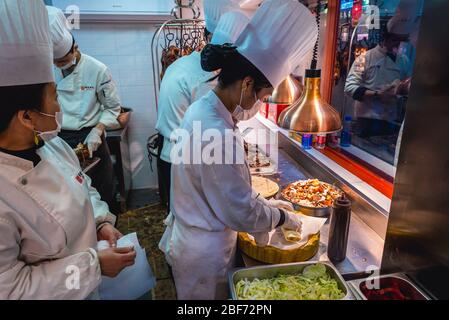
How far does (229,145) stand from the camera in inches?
48.1

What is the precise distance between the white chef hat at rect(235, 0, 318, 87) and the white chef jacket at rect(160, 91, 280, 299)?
0.23m

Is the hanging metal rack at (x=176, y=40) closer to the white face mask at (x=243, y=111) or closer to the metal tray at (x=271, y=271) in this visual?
the white face mask at (x=243, y=111)

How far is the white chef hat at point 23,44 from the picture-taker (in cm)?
85

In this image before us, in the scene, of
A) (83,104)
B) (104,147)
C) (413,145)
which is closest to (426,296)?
(413,145)

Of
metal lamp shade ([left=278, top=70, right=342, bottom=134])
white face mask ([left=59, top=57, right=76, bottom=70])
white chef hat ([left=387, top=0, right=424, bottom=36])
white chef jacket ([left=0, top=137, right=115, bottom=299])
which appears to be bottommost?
white chef jacket ([left=0, top=137, right=115, bottom=299])

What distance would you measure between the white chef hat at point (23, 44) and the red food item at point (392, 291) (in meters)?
1.30

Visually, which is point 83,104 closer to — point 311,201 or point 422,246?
point 311,201

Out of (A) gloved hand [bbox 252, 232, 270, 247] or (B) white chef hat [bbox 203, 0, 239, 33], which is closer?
(A) gloved hand [bbox 252, 232, 270, 247]

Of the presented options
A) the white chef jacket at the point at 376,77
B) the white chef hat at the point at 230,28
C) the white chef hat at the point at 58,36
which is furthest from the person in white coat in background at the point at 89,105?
the white chef jacket at the point at 376,77

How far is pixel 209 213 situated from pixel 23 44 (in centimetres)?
89

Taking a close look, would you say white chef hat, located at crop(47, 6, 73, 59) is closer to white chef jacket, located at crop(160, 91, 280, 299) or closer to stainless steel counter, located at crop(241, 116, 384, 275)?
white chef jacket, located at crop(160, 91, 280, 299)

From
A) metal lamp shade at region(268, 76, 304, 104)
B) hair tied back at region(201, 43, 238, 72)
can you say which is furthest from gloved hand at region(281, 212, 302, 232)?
metal lamp shade at region(268, 76, 304, 104)

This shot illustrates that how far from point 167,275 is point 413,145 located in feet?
7.59

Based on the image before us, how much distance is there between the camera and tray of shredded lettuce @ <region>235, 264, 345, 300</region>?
44.2 inches
